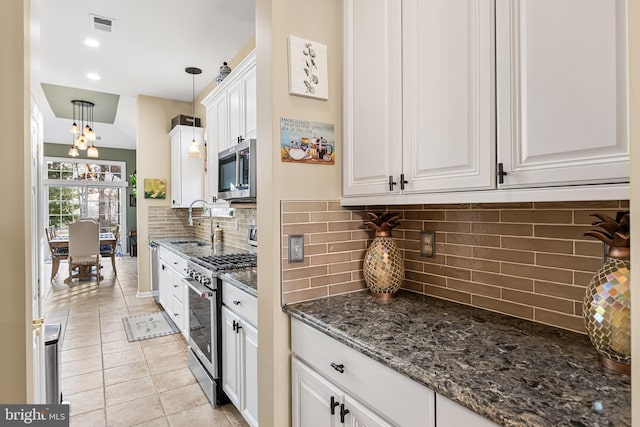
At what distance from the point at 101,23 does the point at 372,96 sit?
2.94m

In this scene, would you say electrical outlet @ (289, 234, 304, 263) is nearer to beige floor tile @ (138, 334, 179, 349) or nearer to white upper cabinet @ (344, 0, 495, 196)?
white upper cabinet @ (344, 0, 495, 196)

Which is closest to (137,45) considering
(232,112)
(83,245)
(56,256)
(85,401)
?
(232,112)

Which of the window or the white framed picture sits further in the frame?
the window

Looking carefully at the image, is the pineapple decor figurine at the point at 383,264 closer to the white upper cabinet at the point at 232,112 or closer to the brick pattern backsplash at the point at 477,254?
the brick pattern backsplash at the point at 477,254

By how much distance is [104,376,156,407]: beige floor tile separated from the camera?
244 cm

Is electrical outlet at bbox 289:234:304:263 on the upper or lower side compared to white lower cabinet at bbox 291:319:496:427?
upper

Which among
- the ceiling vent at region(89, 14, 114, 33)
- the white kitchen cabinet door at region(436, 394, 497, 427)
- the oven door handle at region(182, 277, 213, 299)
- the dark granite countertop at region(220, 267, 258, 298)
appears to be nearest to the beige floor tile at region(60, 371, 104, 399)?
the oven door handle at region(182, 277, 213, 299)

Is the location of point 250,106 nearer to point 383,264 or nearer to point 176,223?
point 383,264

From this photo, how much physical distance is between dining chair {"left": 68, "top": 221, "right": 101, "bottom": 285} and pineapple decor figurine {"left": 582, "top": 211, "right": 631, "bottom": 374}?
684 centimetres

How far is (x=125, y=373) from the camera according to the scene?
282 centimetres

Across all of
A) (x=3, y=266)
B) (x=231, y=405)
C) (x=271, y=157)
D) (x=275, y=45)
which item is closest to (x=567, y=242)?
(x=271, y=157)

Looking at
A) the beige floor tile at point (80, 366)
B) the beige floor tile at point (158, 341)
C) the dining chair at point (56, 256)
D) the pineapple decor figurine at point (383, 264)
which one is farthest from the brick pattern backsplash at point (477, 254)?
the dining chair at point (56, 256)

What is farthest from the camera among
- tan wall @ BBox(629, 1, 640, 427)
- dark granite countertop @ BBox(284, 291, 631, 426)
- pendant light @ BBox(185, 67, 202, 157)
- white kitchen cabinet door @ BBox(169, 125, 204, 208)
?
white kitchen cabinet door @ BBox(169, 125, 204, 208)

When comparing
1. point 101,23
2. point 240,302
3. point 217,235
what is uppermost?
point 101,23
